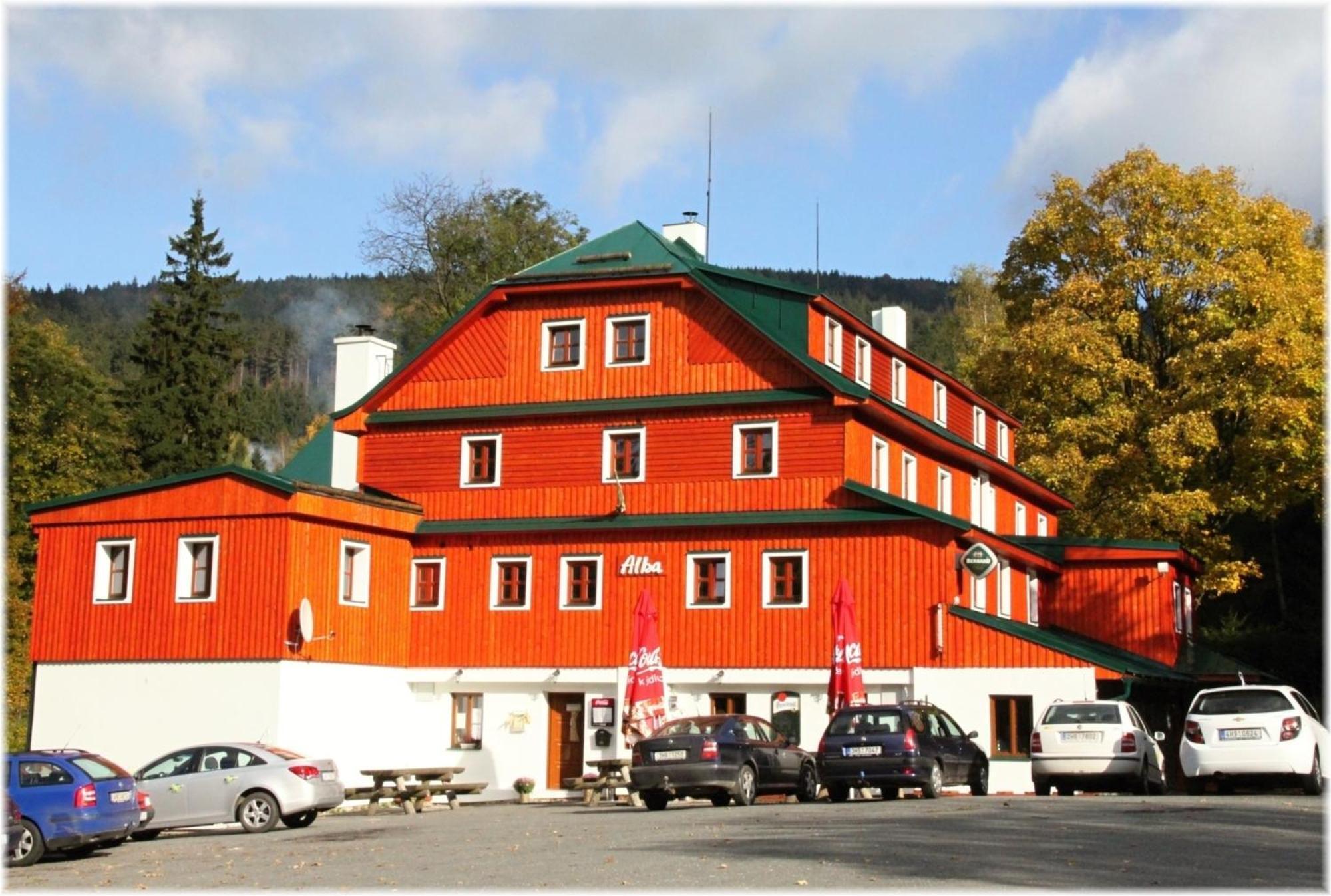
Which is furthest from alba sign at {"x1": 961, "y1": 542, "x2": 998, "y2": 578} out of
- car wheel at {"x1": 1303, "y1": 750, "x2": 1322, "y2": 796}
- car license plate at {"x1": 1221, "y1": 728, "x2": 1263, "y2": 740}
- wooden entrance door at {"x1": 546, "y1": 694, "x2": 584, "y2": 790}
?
car wheel at {"x1": 1303, "y1": 750, "x2": 1322, "y2": 796}

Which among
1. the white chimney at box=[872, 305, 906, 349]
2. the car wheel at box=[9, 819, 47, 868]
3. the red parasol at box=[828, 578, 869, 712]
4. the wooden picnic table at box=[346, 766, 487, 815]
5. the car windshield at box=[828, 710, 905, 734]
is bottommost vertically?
the car wheel at box=[9, 819, 47, 868]

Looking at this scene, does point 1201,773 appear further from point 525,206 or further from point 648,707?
point 525,206

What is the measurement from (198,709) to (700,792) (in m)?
14.1

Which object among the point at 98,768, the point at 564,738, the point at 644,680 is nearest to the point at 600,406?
the point at 564,738

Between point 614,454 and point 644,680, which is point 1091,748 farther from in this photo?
point 614,454

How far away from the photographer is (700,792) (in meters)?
26.7

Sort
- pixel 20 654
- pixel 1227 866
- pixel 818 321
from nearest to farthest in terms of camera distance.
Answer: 1. pixel 1227 866
2. pixel 818 321
3. pixel 20 654

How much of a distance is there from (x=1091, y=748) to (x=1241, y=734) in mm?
2853

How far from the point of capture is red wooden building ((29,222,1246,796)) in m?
36.2

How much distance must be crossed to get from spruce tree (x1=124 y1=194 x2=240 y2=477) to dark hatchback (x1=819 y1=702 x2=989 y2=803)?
148ft

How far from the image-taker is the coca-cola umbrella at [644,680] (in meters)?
32.2

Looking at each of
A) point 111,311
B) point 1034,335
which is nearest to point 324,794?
point 1034,335

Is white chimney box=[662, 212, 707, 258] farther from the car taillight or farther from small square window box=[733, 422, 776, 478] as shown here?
the car taillight

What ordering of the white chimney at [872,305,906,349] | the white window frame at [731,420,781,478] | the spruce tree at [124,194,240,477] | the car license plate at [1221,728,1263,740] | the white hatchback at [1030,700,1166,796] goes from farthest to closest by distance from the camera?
1. the spruce tree at [124,194,240,477]
2. the white chimney at [872,305,906,349]
3. the white window frame at [731,420,781,478]
4. the white hatchback at [1030,700,1166,796]
5. the car license plate at [1221,728,1263,740]
